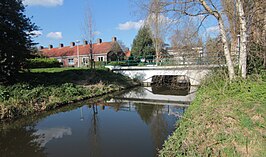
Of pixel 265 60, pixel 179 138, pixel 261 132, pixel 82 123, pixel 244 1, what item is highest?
pixel 244 1

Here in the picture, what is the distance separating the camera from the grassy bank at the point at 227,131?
3288mm

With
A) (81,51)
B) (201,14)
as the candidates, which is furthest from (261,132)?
(81,51)

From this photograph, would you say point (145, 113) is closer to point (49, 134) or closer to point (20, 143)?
point (49, 134)

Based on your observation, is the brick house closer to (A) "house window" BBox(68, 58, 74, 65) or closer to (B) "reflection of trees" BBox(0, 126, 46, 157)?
(A) "house window" BBox(68, 58, 74, 65)

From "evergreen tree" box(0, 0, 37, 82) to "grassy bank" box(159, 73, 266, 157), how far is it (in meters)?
9.24

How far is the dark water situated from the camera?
5.12 m

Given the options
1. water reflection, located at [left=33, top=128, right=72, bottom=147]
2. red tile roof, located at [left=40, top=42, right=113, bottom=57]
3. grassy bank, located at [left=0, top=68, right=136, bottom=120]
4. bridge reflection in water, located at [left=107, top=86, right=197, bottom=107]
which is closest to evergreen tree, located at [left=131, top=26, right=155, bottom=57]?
red tile roof, located at [left=40, top=42, right=113, bottom=57]

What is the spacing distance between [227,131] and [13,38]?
1080cm

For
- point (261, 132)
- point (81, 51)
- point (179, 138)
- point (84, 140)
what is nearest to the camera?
point (261, 132)

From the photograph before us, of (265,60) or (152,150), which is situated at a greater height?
(265,60)

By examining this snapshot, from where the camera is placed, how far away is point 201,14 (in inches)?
292

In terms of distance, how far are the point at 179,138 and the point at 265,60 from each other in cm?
585

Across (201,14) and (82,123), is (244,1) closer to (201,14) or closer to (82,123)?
(201,14)

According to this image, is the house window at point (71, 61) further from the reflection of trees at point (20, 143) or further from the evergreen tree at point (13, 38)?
the reflection of trees at point (20, 143)
